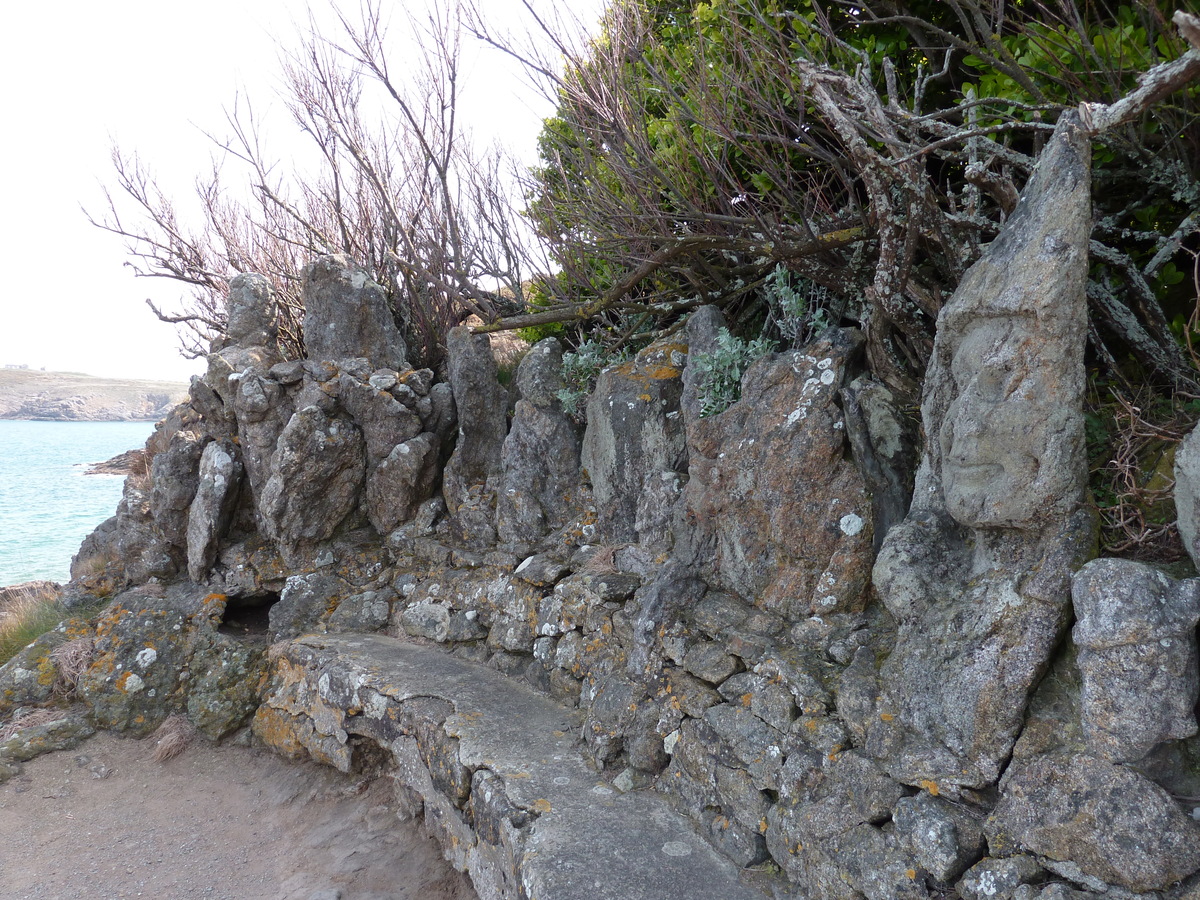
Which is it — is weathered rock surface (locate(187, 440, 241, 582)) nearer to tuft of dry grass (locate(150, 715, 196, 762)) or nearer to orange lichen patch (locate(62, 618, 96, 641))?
orange lichen patch (locate(62, 618, 96, 641))

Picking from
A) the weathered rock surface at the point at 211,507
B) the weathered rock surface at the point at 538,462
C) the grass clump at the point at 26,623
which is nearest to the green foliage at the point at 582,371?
the weathered rock surface at the point at 538,462

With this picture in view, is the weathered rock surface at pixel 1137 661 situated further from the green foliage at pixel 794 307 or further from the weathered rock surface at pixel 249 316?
the weathered rock surface at pixel 249 316

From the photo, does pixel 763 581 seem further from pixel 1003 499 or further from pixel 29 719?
pixel 29 719

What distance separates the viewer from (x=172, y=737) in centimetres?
678

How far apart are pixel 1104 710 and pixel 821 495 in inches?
73.2

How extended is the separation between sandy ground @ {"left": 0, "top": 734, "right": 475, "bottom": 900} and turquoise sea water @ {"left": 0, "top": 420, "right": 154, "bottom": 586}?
6704 mm

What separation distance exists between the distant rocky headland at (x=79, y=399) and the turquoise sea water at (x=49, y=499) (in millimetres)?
10802

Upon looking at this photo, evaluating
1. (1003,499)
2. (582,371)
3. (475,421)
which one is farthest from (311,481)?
(1003,499)

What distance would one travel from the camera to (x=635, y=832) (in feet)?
13.5

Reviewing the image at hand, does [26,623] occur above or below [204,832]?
above

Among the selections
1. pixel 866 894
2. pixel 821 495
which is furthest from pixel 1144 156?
pixel 866 894

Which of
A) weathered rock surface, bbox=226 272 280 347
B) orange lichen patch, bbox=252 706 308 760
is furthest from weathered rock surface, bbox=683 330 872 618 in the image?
weathered rock surface, bbox=226 272 280 347

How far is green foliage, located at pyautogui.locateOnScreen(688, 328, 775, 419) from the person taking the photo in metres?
5.12

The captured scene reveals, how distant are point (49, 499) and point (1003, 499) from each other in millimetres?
24049
